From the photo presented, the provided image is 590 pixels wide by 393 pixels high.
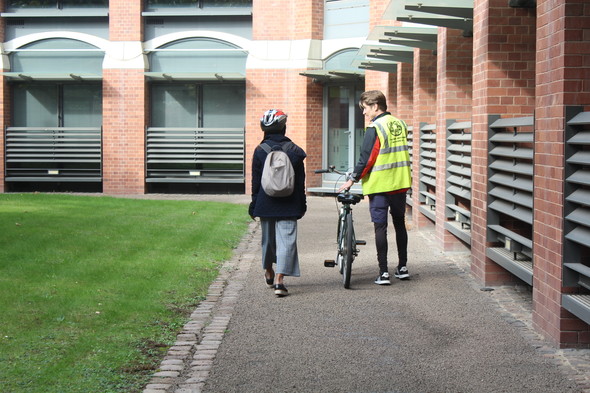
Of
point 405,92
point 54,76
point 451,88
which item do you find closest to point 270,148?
point 451,88

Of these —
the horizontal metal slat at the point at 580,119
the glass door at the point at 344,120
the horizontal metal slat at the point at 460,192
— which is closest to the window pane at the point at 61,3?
the glass door at the point at 344,120

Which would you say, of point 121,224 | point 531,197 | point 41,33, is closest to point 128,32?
point 41,33

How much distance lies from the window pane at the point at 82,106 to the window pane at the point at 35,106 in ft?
1.03

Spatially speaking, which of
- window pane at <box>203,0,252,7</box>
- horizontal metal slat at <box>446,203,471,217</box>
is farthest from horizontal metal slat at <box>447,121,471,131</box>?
window pane at <box>203,0,252,7</box>

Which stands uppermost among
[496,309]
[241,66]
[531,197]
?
[241,66]

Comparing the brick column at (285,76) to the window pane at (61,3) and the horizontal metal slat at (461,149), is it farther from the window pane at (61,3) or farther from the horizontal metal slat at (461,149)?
the horizontal metal slat at (461,149)

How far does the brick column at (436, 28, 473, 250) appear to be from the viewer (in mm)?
12617

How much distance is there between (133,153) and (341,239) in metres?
16.7

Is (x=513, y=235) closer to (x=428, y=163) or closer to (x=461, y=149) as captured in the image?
(x=461, y=149)

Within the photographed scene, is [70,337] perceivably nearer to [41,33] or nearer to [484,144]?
[484,144]

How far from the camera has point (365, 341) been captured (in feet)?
22.6

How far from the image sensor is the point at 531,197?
8.20 metres

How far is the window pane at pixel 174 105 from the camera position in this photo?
26078 millimetres

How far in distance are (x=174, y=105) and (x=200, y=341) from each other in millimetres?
19713
